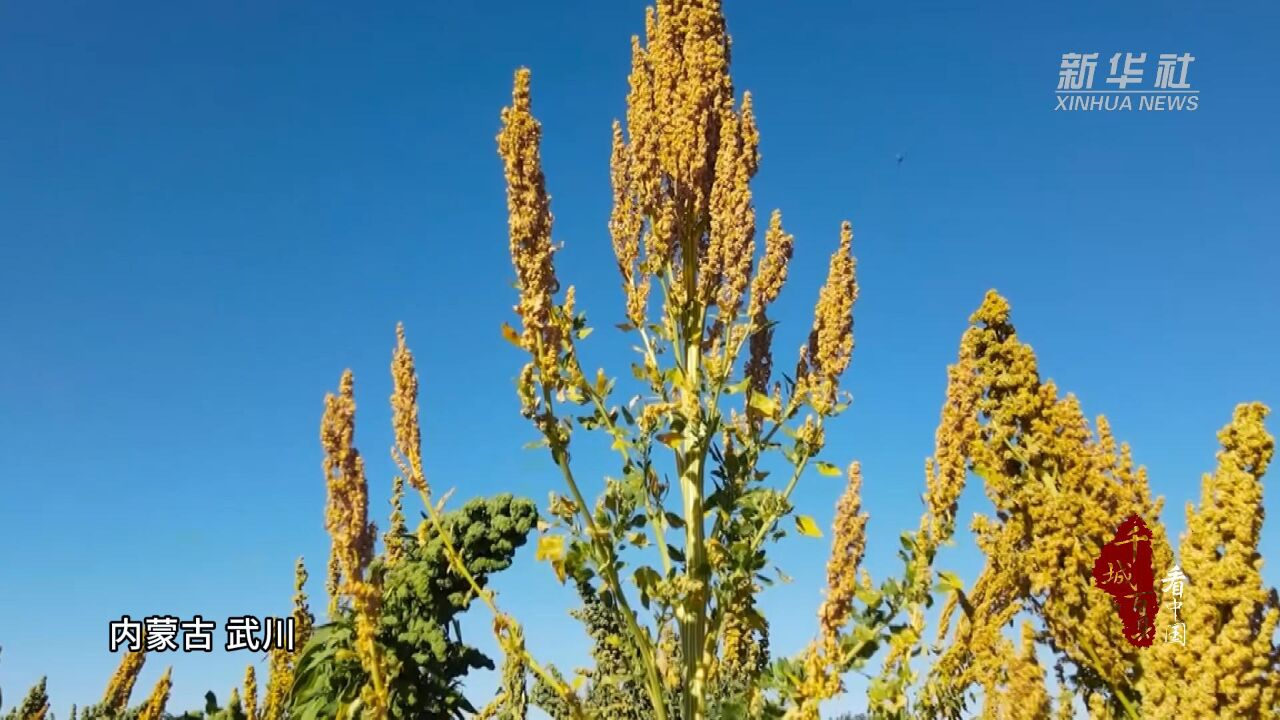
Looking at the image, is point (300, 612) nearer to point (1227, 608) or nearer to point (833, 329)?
point (833, 329)

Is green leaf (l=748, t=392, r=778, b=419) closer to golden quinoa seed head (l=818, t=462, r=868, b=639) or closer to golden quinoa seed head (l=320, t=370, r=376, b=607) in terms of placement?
golden quinoa seed head (l=818, t=462, r=868, b=639)

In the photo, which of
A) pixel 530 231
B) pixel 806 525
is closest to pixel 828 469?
pixel 806 525

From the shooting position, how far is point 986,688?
6324 mm

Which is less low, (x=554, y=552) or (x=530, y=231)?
(x=530, y=231)

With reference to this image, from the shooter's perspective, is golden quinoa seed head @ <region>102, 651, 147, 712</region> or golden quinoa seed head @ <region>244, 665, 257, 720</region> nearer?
golden quinoa seed head @ <region>244, 665, 257, 720</region>

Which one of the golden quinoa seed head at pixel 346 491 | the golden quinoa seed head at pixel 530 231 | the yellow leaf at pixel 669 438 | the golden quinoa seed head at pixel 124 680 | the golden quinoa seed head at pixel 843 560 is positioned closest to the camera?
the golden quinoa seed head at pixel 346 491

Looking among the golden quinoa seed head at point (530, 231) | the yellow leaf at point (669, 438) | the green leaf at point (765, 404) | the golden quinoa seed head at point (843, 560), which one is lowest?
the golden quinoa seed head at point (843, 560)

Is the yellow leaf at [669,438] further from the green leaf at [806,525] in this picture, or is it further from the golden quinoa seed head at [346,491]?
the golden quinoa seed head at [346,491]

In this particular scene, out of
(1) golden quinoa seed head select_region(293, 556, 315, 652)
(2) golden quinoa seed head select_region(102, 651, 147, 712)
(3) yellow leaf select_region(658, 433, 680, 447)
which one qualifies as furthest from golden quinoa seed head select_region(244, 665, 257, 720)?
(2) golden quinoa seed head select_region(102, 651, 147, 712)

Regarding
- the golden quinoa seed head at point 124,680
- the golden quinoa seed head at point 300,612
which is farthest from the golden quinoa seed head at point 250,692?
the golden quinoa seed head at point 124,680

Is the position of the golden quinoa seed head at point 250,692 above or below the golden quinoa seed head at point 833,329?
below

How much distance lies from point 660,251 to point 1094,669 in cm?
519

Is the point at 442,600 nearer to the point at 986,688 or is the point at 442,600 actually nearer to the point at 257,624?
the point at 257,624

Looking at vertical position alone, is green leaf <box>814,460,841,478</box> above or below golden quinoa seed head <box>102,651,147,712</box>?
above
